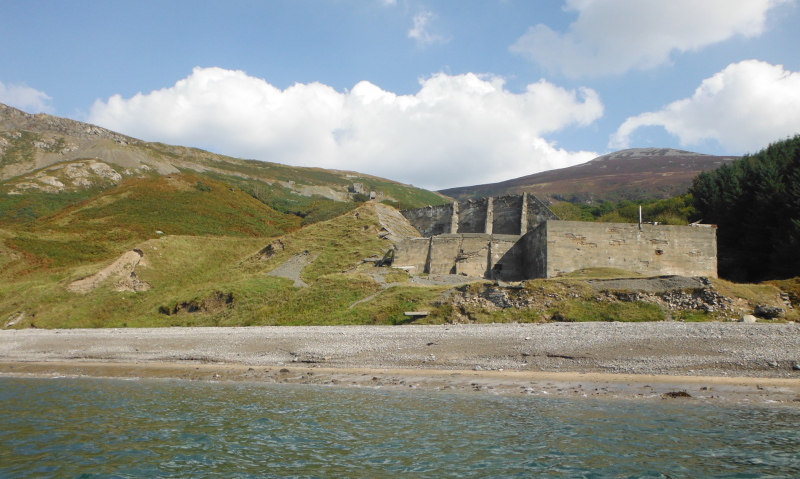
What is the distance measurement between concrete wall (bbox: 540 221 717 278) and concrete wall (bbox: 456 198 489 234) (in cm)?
1473

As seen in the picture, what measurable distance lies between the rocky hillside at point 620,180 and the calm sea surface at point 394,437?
109 meters

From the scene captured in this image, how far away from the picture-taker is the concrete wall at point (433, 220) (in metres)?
44.0

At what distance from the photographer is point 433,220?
148 ft

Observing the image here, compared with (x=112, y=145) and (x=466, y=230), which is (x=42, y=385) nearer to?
(x=466, y=230)

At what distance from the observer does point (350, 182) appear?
490ft

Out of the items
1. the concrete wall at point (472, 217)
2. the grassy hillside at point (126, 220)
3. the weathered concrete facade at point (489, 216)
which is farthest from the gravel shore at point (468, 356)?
the concrete wall at point (472, 217)

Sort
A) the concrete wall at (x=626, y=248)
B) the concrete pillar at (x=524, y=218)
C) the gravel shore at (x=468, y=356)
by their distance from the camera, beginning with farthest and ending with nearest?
the concrete pillar at (x=524, y=218), the concrete wall at (x=626, y=248), the gravel shore at (x=468, y=356)

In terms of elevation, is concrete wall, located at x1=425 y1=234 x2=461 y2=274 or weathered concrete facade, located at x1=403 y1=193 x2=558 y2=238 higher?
weathered concrete facade, located at x1=403 y1=193 x2=558 y2=238

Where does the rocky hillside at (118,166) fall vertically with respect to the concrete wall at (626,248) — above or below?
above

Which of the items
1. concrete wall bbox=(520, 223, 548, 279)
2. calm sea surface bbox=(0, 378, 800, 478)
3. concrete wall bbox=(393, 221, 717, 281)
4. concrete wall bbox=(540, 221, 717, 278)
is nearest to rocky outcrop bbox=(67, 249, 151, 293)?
calm sea surface bbox=(0, 378, 800, 478)

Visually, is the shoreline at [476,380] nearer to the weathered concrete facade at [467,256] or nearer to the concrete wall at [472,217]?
the weathered concrete facade at [467,256]

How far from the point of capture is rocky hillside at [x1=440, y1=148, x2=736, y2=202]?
128125 mm

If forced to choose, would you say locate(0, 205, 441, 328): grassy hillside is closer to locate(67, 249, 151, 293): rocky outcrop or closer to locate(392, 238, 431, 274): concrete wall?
locate(67, 249, 151, 293): rocky outcrop

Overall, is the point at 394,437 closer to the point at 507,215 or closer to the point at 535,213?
the point at 535,213
